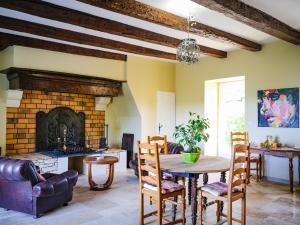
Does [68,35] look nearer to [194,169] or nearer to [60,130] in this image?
[60,130]

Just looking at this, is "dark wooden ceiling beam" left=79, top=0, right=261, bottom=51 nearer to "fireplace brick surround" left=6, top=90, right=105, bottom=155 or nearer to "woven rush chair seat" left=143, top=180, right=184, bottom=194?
"woven rush chair seat" left=143, top=180, right=184, bottom=194

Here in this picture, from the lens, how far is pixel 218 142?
738cm

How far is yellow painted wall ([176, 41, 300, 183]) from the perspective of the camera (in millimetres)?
5410

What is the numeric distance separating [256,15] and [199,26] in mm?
916

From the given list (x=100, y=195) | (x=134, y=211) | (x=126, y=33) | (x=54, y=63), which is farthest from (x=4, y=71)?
(x=134, y=211)

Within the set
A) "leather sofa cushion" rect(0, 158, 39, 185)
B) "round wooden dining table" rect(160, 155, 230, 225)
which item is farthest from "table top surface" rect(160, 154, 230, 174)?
"leather sofa cushion" rect(0, 158, 39, 185)

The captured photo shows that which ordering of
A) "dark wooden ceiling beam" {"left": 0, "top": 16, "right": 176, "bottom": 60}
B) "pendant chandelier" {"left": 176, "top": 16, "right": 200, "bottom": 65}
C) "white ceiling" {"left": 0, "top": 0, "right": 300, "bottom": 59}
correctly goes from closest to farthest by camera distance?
"white ceiling" {"left": 0, "top": 0, "right": 300, "bottom": 59}
"pendant chandelier" {"left": 176, "top": 16, "right": 200, "bottom": 65}
"dark wooden ceiling beam" {"left": 0, "top": 16, "right": 176, "bottom": 60}

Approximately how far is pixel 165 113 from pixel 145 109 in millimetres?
712

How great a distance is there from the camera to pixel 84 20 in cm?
407

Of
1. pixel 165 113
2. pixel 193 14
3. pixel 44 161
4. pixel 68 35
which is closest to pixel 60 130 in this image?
pixel 44 161

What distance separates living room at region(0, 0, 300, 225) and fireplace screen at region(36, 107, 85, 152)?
24mm

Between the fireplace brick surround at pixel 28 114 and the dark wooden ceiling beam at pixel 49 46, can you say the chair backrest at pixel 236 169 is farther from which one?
the fireplace brick surround at pixel 28 114

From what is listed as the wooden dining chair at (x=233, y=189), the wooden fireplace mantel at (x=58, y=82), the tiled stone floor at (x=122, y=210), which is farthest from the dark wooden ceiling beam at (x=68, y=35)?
the wooden dining chair at (x=233, y=189)

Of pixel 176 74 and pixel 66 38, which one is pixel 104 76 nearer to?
pixel 66 38
